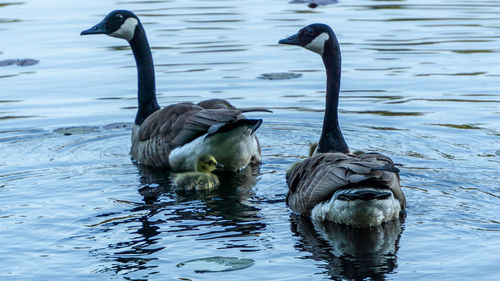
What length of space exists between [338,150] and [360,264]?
323 centimetres

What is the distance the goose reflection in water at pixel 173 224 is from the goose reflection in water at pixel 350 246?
0.48 metres

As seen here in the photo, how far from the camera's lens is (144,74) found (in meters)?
13.2

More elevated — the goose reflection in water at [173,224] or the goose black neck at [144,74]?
the goose black neck at [144,74]

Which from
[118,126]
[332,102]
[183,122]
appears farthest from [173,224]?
[118,126]

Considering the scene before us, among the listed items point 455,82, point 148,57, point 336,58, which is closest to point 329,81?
point 336,58

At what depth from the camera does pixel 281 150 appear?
12.4m

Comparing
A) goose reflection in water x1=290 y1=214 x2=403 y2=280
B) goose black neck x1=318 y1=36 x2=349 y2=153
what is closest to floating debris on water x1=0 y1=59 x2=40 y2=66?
goose black neck x1=318 y1=36 x2=349 y2=153

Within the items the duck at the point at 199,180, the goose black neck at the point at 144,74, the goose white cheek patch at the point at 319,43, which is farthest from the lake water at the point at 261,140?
the goose white cheek patch at the point at 319,43

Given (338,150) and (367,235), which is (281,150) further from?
(367,235)

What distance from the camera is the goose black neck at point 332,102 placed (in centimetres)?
1080

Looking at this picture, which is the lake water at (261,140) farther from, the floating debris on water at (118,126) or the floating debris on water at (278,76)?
the floating debris on water at (278,76)

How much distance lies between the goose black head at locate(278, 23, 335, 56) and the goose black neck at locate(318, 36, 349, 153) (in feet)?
0.17

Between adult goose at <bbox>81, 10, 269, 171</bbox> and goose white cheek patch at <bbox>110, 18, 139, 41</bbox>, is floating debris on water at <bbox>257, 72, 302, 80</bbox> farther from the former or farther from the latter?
adult goose at <bbox>81, 10, 269, 171</bbox>

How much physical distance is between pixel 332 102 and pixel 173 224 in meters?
3.02
